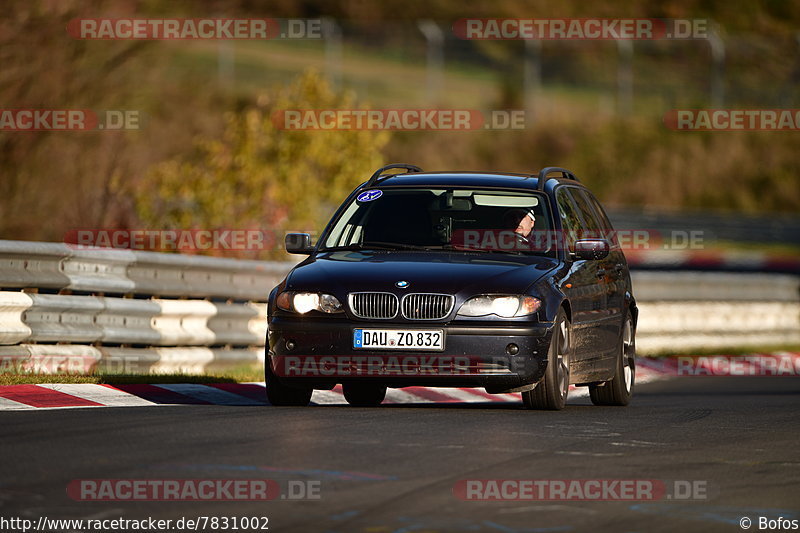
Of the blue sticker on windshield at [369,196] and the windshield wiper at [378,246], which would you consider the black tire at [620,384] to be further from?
the blue sticker on windshield at [369,196]

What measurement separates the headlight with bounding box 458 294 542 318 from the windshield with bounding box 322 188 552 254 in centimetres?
89

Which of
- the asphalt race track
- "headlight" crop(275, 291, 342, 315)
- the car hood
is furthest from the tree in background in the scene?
the asphalt race track

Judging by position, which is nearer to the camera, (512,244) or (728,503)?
(728,503)

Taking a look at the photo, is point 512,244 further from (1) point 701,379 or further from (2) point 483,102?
(2) point 483,102

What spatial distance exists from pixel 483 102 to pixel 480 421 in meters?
56.6

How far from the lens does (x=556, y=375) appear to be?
1145cm

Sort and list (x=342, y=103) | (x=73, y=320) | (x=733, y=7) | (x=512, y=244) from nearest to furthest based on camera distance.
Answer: (x=512, y=244) < (x=73, y=320) < (x=342, y=103) < (x=733, y=7)

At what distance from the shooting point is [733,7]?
10275cm

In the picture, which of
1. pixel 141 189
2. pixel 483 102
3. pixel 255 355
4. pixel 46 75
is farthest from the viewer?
pixel 483 102

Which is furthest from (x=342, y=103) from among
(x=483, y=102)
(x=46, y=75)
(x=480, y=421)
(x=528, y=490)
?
(x=483, y=102)

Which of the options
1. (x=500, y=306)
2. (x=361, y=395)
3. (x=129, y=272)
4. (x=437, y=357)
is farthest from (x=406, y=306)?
(x=129, y=272)

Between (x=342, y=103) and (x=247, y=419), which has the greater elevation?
(x=342, y=103)

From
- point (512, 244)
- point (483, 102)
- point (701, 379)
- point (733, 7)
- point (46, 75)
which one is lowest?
point (701, 379)

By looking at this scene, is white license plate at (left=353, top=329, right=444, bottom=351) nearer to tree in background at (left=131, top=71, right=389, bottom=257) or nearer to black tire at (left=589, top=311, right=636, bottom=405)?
black tire at (left=589, top=311, right=636, bottom=405)
